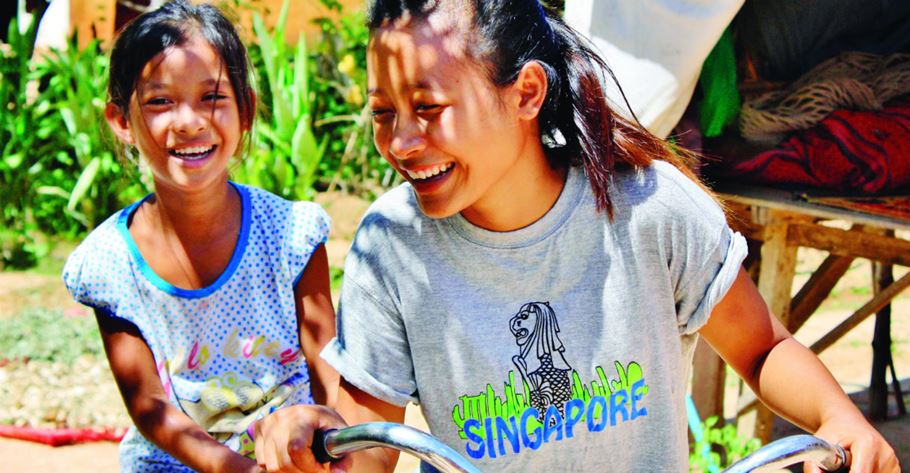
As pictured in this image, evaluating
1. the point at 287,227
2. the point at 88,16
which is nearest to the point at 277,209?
the point at 287,227

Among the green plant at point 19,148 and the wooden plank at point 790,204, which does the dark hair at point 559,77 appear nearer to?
the wooden plank at point 790,204

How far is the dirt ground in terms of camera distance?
4664 millimetres

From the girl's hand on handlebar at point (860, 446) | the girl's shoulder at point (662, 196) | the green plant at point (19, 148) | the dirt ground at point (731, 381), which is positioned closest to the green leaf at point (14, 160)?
the green plant at point (19, 148)

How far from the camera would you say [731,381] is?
5.50 m

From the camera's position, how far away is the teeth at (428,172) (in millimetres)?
1724

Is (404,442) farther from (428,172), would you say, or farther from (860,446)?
(860,446)

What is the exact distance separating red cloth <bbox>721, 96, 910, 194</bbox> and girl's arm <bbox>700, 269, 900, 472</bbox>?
1.90 meters

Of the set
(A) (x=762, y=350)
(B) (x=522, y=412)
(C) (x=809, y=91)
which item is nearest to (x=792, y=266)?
(C) (x=809, y=91)

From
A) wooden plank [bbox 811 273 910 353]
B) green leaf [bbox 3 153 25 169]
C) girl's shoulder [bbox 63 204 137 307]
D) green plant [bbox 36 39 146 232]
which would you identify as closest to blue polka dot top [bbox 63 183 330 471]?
girl's shoulder [bbox 63 204 137 307]

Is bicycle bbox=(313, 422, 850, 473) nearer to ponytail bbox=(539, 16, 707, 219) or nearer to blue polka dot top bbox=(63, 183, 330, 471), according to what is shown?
ponytail bbox=(539, 16, 707, 219)

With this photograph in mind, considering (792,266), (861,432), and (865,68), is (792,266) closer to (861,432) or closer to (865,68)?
(865,68)

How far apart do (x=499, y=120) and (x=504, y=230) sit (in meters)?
0.19

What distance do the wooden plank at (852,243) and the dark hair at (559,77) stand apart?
1.98 m

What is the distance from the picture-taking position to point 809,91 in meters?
3.74
